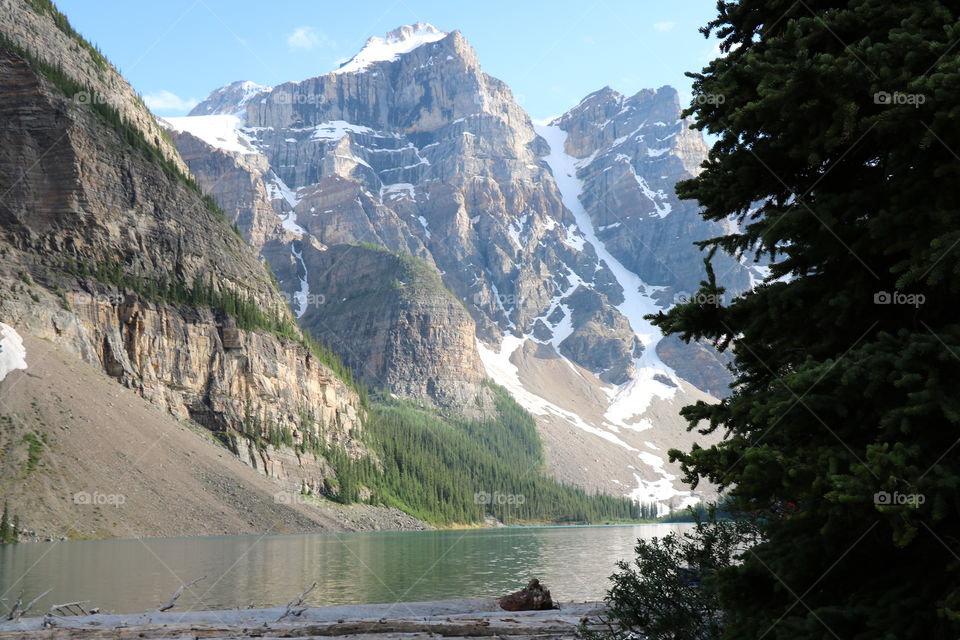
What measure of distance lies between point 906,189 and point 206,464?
370 ft

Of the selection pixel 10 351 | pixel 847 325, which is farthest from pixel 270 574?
pixel 10 351

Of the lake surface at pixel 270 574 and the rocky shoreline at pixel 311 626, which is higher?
the rocky shoreline at pixel 311 626

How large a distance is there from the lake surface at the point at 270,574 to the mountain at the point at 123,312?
29.6 m

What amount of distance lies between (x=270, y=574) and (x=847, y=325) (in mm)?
42846

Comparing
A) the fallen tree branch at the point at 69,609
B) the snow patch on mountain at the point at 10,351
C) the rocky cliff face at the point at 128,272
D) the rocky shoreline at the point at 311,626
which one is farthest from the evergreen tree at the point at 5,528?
the rocky shoreline at the point at 311,626

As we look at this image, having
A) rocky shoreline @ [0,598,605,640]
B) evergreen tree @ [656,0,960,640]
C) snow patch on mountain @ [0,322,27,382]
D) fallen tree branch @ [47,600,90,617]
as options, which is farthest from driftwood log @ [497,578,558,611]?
snow patch on mountain @ [0,322,27,382]

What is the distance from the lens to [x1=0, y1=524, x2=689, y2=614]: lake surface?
31.6m

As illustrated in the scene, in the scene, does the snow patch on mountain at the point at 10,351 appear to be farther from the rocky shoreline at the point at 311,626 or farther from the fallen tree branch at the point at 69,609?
the rocky shoreline at the point at 311,626

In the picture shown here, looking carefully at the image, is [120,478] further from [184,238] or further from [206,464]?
[184,238]

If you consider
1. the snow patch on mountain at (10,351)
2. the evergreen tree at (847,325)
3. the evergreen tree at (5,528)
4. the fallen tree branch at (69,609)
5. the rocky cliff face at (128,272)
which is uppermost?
the rocky cliff face at (128,272)

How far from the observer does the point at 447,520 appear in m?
165

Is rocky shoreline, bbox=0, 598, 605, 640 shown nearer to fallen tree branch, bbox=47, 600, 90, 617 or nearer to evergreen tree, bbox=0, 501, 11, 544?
fallen tree branch, bbox=47, 600, 90, 617

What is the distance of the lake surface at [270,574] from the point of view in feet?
104

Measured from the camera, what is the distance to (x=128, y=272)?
133875 mm
